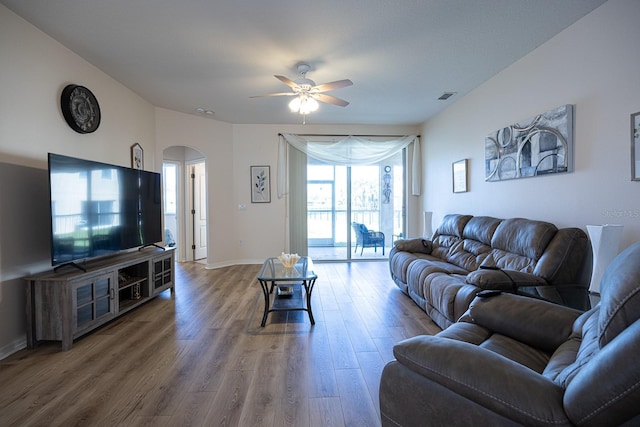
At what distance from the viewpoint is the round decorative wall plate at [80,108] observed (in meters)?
2.82

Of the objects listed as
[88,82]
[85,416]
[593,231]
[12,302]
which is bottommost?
[85,416]

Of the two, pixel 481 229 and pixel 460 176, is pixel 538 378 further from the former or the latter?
pixel 460 176

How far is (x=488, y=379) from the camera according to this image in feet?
2.96

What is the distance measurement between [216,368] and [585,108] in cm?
359

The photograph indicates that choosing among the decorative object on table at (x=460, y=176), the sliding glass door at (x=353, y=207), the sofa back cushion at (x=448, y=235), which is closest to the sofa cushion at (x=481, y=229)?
the sofa back cushion at (x=448, y=235)

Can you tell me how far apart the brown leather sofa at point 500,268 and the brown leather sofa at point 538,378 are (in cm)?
79

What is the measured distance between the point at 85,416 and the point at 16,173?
6.68 ft

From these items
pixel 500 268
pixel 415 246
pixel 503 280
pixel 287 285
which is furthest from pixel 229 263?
pixel 503 280

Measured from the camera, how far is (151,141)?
14.8ft

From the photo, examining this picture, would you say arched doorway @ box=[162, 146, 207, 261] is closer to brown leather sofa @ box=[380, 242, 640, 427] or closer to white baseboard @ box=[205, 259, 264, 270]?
white baseboard @ box=[205, 259, 264, 270]

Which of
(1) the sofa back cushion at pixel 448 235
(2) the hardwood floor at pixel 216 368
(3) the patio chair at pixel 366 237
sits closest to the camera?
(2) the hardwood floor at pixel 216 368

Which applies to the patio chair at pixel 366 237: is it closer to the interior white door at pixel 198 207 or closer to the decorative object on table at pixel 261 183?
the decorative object on table at pixel 261 183

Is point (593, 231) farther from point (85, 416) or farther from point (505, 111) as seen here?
point (85, 416)

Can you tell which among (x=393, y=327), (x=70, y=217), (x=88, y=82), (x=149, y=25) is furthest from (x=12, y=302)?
(x=393, y=327)
